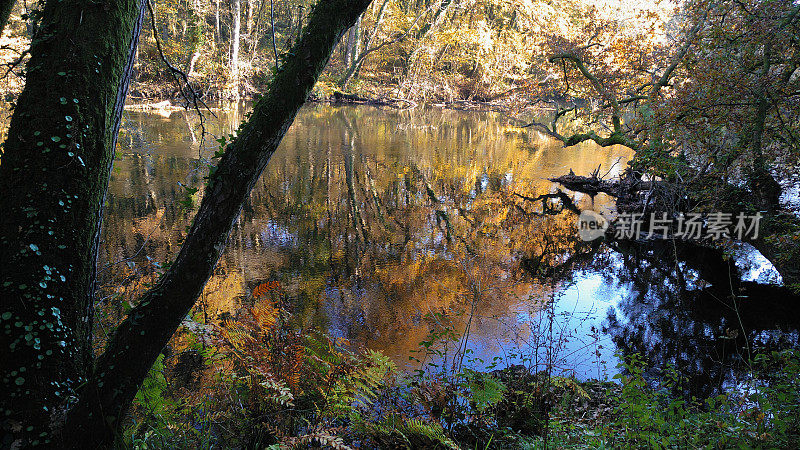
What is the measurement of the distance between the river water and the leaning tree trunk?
0.49 meters

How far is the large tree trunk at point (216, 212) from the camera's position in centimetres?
278

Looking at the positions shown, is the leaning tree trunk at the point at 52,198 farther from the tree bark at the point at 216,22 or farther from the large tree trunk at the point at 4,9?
the tree bark at the point at 216,22

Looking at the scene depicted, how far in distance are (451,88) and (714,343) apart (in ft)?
117

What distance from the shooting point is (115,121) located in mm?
2650

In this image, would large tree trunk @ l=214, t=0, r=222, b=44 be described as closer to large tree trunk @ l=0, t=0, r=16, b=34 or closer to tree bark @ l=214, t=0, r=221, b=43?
tree bark @ l=214, t=0, r=221, b=43

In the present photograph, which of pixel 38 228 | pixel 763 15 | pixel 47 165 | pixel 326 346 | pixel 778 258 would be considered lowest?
pixel 326 346

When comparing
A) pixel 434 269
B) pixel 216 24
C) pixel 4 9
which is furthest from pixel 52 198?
pixel 216 24

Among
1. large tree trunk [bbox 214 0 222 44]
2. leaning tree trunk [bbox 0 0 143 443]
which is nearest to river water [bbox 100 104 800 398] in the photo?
leaning tree trunk [bbox 0 0 143 443]

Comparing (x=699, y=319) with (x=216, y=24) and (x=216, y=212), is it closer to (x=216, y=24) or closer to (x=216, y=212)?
(x=216, y=212)

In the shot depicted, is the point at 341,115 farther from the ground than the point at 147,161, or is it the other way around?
the point at 341,115

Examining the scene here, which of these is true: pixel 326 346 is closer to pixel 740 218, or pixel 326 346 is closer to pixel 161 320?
pixel 161 320

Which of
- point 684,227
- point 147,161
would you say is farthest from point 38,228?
point 147,161

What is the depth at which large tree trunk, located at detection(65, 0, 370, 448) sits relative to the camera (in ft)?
9.12

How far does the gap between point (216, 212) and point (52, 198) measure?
782mm
